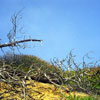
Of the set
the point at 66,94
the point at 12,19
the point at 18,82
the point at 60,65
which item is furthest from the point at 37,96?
the point at 12,19

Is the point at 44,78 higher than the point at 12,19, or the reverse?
the point at 12,19

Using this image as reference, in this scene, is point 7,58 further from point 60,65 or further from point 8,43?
point 60,65

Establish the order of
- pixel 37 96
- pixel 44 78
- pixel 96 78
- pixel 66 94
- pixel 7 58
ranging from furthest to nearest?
pixel 96 78 → pixel 7 58 → pixel 44 78 → pixel 66 94 → pixel 37 96

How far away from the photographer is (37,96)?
584cm

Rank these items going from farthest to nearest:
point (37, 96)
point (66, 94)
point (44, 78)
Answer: point (44, 78), point (66, 94), point (37, 96)

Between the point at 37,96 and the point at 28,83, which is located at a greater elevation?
the point at 28,83

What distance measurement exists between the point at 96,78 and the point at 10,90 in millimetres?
6121

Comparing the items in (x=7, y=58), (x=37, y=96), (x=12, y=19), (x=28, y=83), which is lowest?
(x=37, y=96)

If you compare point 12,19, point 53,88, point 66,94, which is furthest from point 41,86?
point 12,19

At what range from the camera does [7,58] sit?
8008 mm

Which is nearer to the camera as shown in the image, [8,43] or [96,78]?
[8,43]

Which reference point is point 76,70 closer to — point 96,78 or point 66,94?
point 66,94

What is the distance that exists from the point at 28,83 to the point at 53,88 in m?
0.88

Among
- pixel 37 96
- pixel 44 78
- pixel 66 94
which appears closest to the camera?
pixel 37 96
